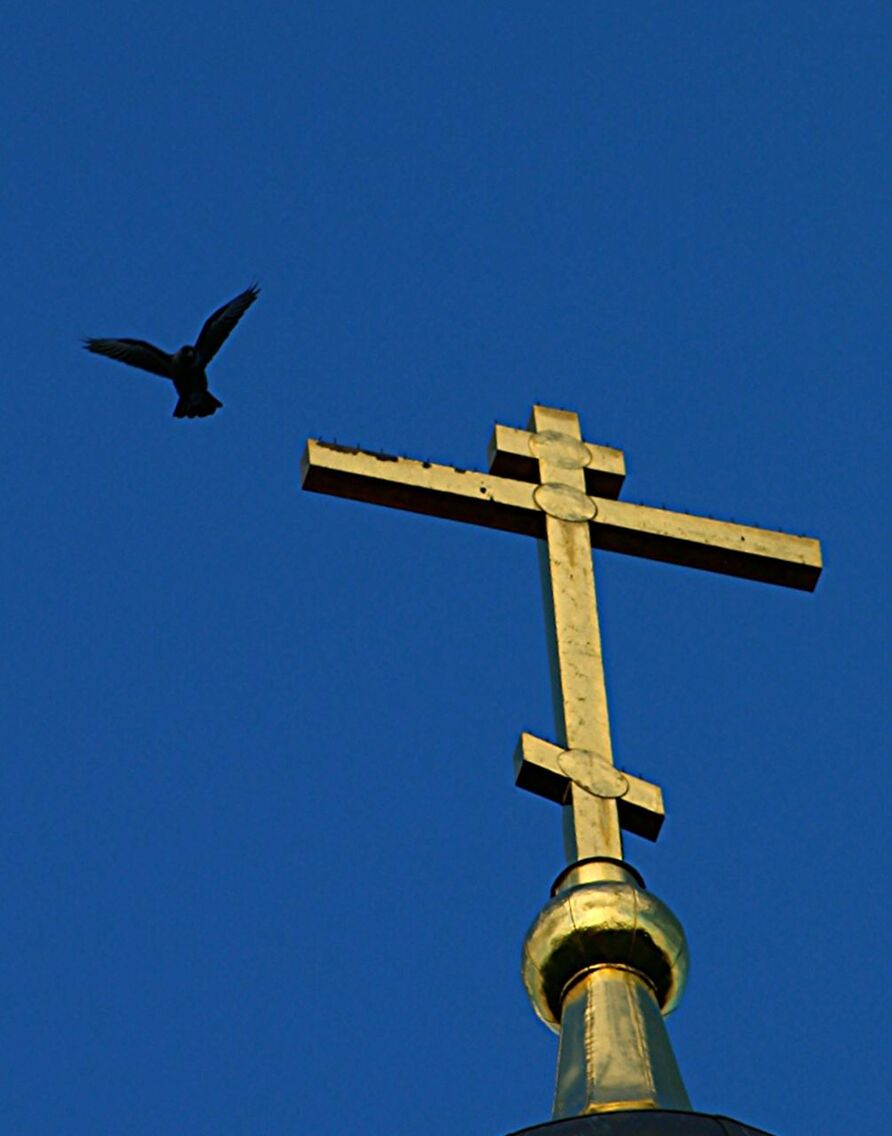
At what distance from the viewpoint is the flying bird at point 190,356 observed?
1920 cm

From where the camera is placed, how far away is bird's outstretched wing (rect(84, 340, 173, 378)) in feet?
63.5

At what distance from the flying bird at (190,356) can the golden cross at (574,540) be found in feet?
4.58

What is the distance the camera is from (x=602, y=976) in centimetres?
1673

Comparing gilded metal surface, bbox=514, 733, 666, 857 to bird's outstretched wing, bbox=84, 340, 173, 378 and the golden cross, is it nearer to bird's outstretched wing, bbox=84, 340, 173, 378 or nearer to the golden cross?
the golden cross

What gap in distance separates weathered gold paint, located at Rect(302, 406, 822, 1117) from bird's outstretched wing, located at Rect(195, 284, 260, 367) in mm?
1640

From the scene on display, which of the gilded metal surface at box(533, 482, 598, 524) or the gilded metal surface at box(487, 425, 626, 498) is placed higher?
the gilded metal surface at box(487, 425, 626, 498)

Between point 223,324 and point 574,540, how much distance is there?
8.19ft

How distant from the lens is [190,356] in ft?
63.3

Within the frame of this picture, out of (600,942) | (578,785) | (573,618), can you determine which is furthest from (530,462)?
(600,942)

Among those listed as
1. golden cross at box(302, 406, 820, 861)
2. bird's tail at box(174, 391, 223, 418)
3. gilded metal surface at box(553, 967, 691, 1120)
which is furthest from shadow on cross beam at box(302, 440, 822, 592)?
gilded metal surface at box(553, 967, 691, 1120)

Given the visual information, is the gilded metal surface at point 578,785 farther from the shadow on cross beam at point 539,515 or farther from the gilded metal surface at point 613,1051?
the shadow on cross beam at point 539,515

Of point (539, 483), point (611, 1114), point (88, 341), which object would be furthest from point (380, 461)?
point (611, 1114)

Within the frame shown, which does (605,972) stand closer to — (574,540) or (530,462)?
(574,540)

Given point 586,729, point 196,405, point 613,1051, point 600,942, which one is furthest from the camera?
point 196,405
